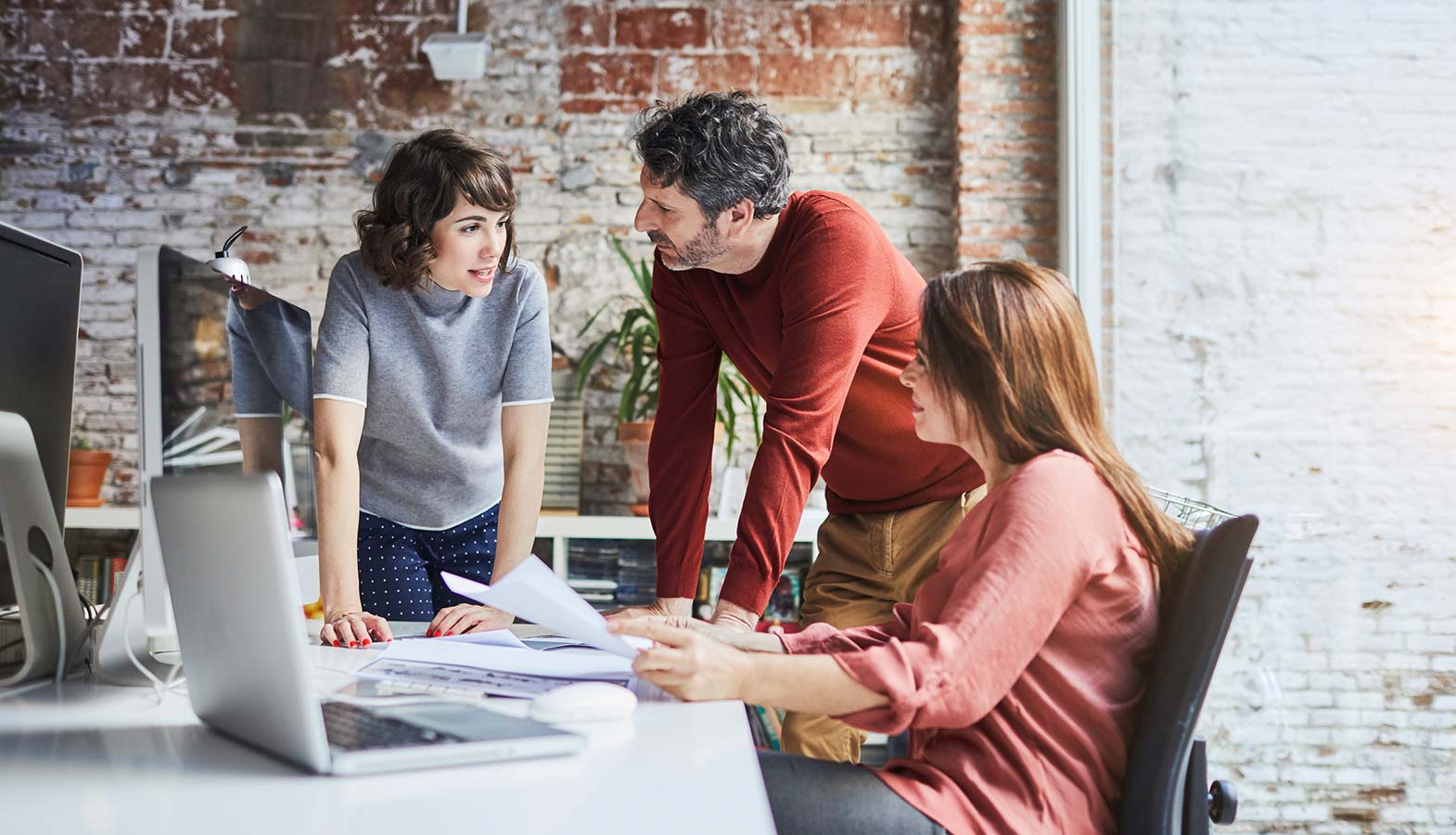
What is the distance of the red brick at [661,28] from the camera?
399 cm

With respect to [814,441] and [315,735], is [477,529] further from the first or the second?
[315,735]

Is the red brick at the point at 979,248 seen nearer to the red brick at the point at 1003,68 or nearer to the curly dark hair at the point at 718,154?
the red brick at the point at 1003,68

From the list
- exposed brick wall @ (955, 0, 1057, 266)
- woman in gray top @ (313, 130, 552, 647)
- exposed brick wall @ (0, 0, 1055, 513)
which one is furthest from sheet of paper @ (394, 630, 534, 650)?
exposed brick wall @ (955, 0, 1057, 266)

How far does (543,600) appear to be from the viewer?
942mm

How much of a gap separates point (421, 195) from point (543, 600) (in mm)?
1118

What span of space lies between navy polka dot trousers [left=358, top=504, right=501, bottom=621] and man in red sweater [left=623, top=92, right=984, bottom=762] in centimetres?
39

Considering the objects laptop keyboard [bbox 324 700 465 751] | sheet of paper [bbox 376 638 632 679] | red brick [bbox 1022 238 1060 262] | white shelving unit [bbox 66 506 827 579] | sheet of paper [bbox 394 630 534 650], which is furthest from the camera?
red brick [bbox 1022 238 1060 262]

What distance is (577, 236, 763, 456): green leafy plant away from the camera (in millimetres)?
3662

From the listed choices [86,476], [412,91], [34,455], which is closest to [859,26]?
[412,91]

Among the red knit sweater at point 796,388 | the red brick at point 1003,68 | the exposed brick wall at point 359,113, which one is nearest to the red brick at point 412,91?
the exposed brick wall at point 359,113

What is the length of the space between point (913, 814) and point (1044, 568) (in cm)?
26

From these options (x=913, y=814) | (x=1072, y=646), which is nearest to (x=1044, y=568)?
(x=1072, y=646)

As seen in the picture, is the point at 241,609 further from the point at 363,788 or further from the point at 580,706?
the point at 580,706

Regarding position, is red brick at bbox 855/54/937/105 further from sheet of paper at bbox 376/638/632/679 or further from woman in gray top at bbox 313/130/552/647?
sheet of paper at bbox 376/638/632/679
